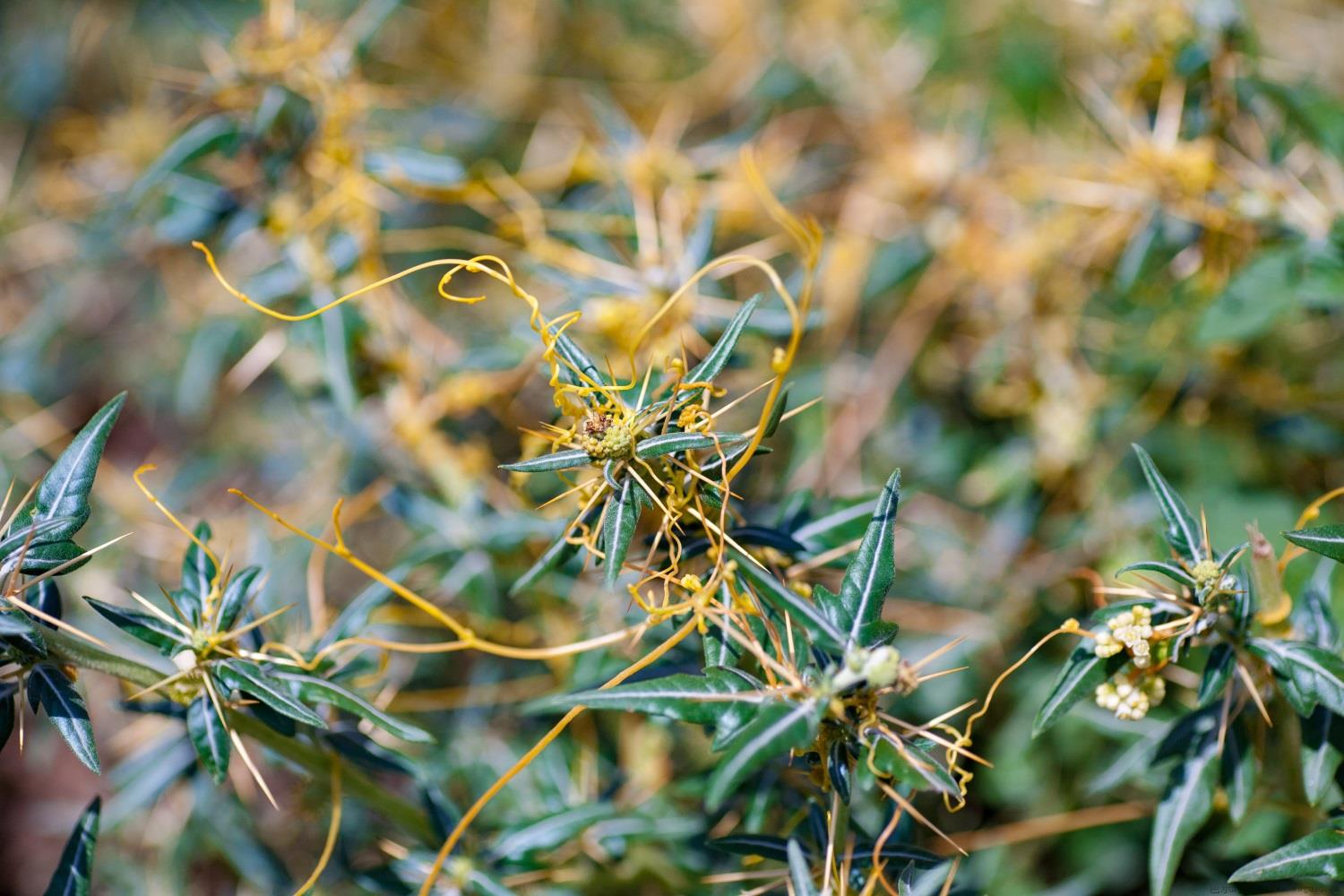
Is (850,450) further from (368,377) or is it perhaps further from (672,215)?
(368,377)

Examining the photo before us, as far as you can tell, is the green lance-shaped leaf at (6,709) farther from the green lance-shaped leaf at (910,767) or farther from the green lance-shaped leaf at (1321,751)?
the green lance-shaped leaf at (1321,751)

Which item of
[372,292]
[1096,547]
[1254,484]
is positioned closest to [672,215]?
[372,292]

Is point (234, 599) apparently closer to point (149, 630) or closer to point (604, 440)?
point (149, 630)

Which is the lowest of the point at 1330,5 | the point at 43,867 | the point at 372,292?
the point at 43,867

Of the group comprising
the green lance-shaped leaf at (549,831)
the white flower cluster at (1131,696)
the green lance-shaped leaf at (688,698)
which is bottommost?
the green lance-shaped leaf at (549,831)

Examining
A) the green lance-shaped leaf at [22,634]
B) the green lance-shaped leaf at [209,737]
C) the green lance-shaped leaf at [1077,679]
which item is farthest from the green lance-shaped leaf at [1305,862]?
the green lance-shaped leaf at [22,634]

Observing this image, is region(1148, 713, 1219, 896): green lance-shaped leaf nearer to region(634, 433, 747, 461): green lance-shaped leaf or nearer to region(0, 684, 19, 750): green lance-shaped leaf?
region(634, 433, 747, 461): green lance-shaped leaf

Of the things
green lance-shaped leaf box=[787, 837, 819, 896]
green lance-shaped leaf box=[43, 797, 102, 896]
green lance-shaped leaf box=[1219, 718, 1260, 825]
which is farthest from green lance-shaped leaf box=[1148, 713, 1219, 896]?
green lance-shaped leaf box=[43, 797, 102, 896]
